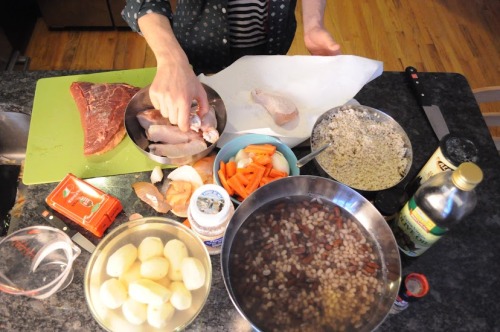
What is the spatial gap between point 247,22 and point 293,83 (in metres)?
0.26

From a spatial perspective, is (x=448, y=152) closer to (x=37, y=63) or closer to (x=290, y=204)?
(x=290, y=204)

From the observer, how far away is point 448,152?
911 mm

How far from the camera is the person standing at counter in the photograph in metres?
1.08

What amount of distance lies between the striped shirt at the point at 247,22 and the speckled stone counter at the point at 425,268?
1.57 feet

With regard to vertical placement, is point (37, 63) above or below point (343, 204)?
below

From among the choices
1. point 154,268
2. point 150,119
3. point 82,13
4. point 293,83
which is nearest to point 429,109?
point 293,83

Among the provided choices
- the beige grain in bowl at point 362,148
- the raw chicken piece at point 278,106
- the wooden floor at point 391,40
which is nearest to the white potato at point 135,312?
the beige grain in bowl at point 362,148

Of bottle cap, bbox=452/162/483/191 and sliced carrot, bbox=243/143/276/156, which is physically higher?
bottle cap, bbox=452/162/483/191

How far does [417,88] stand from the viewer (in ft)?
4.47

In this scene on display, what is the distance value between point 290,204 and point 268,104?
0.42 m

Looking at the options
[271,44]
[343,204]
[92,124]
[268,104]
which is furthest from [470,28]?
[92,124]

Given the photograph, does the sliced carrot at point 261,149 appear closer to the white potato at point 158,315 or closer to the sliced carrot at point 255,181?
the sliced carrot at point 255,181

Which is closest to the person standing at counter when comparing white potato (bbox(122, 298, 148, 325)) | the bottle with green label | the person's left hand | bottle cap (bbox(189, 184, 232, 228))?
the person's left hand

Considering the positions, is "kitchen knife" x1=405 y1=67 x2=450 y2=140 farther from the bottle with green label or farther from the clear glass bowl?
the clear glass bowl
